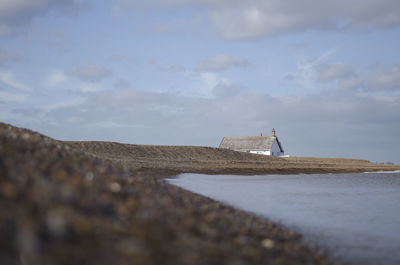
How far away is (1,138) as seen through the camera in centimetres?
1006

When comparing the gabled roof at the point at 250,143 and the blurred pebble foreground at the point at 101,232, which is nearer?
the blurred pebble foreground at the point at 101,232

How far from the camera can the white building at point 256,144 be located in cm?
7969

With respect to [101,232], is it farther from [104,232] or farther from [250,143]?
[250,143]

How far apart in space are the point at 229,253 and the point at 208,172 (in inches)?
1093

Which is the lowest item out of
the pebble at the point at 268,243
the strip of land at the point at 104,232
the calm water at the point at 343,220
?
the calm water at the point at 343,220

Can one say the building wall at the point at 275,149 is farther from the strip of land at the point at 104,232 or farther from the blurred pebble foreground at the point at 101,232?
the blurred pebble foreground at the point at 101,232

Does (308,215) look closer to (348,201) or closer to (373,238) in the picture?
(373,238)

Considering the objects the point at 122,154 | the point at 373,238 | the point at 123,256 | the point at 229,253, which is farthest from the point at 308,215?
the point at 122,154

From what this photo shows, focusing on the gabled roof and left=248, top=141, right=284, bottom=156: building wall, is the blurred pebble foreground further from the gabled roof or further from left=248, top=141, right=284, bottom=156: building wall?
the gabled roof

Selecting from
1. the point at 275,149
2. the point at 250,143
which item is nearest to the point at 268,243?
the point at 250,143

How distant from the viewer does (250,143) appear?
82.1 metres

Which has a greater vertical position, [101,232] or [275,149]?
[275,149]

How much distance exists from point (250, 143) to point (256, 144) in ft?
5.03

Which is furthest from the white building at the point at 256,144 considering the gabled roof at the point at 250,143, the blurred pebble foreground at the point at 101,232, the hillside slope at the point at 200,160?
the blurred pebble foreground at the point at 101,232
